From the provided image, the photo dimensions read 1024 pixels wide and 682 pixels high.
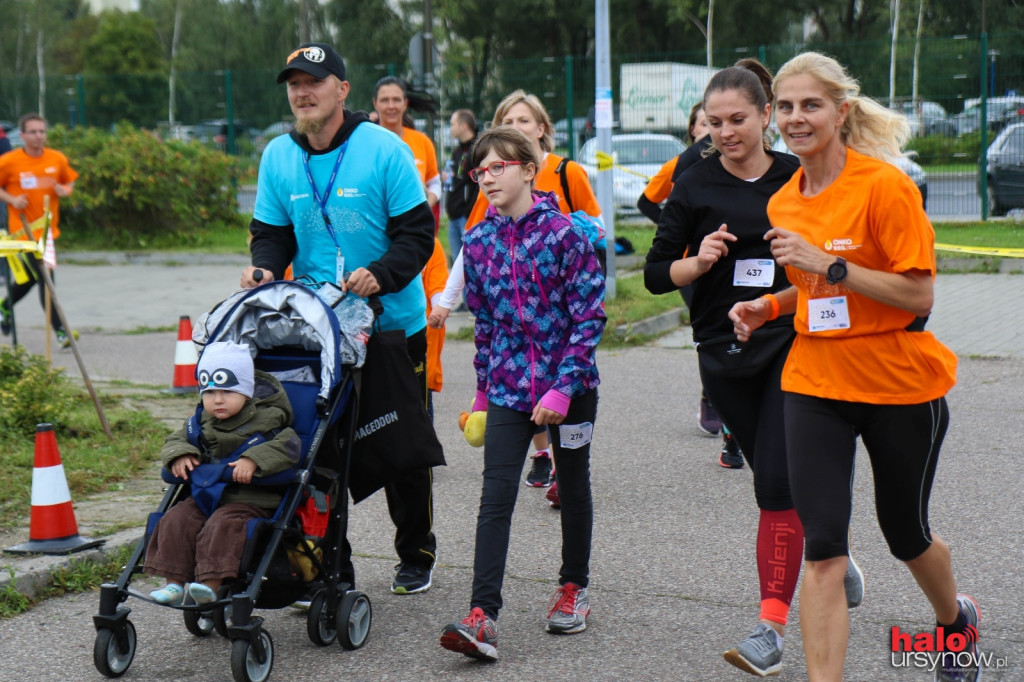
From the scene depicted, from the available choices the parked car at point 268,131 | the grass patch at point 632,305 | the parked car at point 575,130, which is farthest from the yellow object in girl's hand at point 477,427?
the parked car at point 268,131

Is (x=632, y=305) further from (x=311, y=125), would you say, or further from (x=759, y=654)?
(x=759, y=654)

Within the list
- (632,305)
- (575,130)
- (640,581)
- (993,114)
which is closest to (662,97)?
(575,130)

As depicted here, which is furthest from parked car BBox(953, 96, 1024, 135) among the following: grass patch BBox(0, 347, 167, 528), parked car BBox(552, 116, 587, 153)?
grass patch BBox(0, 347, 167, 528)

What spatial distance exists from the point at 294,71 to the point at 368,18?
53.7 metres

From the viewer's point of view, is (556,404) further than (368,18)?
No

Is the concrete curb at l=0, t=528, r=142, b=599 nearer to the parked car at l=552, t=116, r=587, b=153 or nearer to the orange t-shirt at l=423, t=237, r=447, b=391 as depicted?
the orange t-shirt at l=423, t=237, r=447, b=391

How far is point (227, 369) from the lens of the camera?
4.07 metres

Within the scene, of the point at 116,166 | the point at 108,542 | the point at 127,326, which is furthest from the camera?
the point at 116,166

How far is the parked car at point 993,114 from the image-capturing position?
16812 mm

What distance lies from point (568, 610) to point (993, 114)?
1477 centimetres

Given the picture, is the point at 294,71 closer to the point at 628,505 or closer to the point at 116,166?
the point at 628,505

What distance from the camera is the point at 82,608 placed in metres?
4.85

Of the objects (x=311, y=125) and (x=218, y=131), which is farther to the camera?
(x=218, y=131)

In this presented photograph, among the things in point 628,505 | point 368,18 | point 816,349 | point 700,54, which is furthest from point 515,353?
point 368,18
